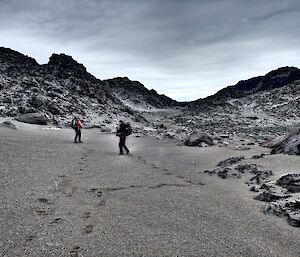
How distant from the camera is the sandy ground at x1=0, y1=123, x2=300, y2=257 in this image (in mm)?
6316

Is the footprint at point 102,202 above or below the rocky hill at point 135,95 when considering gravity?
below

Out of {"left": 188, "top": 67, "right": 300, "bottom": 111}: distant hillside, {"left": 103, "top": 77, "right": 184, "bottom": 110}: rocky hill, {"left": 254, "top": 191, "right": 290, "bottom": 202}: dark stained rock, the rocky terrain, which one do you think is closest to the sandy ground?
{"left": 254, "top": 191, "right": 290, "bottom": 202}: dark stained rock

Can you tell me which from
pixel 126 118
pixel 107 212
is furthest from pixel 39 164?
pixel 126 118

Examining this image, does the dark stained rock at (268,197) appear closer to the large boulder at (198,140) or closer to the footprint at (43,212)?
the footprint at (43,212)

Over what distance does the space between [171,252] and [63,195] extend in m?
4.16

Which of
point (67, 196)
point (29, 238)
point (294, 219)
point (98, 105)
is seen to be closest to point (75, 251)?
point (29, 238)

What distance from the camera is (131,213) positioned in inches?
320

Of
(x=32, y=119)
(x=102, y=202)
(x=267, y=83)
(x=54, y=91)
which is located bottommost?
(x=102, y=202)

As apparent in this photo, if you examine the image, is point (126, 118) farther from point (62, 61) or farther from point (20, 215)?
point (20, 215)

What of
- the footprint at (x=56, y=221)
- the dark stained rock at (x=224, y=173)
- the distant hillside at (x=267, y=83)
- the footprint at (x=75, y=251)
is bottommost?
the footprint at (x=75, y=251)

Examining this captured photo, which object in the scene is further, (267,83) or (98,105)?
(267,83)

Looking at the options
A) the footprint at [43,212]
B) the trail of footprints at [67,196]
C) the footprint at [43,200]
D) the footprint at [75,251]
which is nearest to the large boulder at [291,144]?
the trail of footprints at [67,196]

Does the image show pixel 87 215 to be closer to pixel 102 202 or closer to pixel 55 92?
pixel 102 202

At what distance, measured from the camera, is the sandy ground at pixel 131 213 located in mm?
6316
